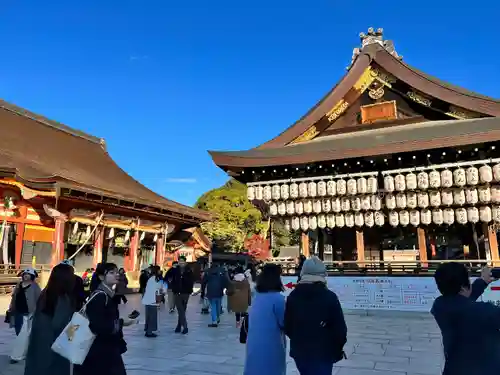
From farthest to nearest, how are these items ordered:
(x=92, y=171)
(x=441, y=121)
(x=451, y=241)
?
(x=92, y=171) → (x=451, y=241) → (x=441, y=121)

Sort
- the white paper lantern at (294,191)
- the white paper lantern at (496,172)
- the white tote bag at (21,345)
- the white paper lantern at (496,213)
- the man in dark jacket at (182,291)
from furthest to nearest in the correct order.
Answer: the white paper lantern at (294,191)
the white paper lantern at (496,213)
the white paper lantern at (496,172)
the man in dark jacket at (182,291)
the white tote bag at (21,345)

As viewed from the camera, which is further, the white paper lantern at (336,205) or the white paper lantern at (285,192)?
the white paper lantern at (285,192)

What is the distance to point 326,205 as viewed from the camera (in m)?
13.8

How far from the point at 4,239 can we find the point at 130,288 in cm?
664

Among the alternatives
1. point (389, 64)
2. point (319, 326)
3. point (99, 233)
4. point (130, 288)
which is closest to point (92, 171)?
point (99, 233)

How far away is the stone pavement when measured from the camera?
617 cm

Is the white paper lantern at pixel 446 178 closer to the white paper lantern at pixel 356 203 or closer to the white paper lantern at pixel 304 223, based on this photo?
the white paper lantern at pixel 356 203

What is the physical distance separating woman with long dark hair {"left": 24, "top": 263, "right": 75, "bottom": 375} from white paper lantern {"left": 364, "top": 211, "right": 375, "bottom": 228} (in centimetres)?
1084

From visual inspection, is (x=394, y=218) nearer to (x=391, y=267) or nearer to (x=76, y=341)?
(x=391, y=267)

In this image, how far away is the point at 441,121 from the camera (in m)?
13.6

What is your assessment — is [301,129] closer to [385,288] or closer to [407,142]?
[407,142]

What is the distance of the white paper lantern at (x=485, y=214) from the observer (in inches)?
473

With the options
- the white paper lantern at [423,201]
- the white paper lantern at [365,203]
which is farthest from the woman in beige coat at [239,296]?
the white paper lantern at [423,201]

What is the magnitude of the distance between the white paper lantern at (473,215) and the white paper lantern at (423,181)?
1500mm
